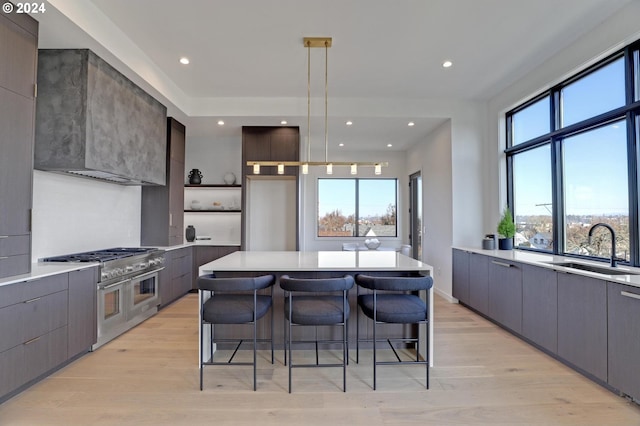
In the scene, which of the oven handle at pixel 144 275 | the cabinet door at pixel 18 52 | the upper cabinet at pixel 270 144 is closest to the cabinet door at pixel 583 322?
the upper cabinet at pixel 270 144

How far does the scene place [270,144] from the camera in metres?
5.19

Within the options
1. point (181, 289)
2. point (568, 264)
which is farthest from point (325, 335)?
point (181, 289)

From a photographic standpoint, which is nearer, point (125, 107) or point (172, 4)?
point (172, 4)

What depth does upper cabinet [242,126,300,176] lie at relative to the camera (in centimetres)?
518

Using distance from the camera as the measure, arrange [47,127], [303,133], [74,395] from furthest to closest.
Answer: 1. [303,133]
2. [47,127]
3. [74,395]

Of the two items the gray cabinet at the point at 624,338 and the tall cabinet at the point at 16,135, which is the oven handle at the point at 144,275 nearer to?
the tall cabinet at the point at 16,135

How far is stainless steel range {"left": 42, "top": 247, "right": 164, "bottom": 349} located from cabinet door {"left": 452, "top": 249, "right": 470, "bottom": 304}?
429 centimetres

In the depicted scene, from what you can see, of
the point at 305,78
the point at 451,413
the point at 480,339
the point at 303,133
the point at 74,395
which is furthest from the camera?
the point at 303,133

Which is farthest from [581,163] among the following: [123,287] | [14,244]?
[14,244]

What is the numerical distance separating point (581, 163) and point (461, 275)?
2.02 metres

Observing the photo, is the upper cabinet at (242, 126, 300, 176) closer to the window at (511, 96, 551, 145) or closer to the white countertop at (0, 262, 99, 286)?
the white countertop at (0, 262, 99, 286)

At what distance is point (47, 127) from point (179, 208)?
228 cm

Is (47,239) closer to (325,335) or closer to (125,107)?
(125,107)

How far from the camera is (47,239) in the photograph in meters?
3.06
